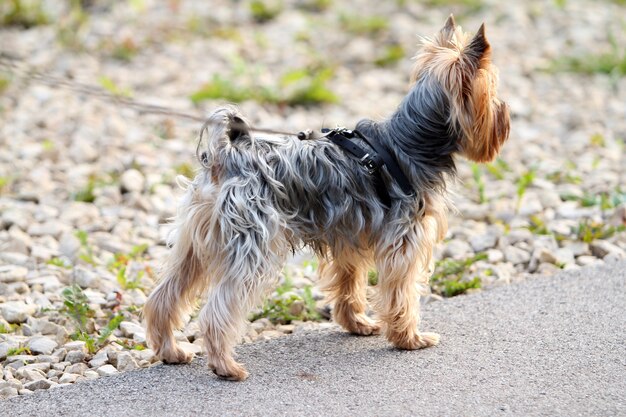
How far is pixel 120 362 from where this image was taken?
19.6 ft

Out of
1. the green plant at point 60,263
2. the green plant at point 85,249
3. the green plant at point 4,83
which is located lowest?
the green plant at point 60,263

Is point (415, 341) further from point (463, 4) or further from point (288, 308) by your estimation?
point (463, 4)

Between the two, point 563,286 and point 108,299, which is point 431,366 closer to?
point 563,286

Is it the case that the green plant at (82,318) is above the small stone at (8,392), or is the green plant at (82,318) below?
above

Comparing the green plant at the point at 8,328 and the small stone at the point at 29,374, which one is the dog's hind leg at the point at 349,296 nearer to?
the small stone at the point at 29,374

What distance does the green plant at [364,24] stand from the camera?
13.9 metres

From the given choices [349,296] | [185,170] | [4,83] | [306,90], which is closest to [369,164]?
[349,296]

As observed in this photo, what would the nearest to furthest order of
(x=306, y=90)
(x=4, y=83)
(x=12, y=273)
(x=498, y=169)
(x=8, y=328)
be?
(x=8, y=328) → (x=12, y=273) → (x=498, y=169) → (x=4, y=83) → (x=306, y=90)

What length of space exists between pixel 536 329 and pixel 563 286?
2.64 feet

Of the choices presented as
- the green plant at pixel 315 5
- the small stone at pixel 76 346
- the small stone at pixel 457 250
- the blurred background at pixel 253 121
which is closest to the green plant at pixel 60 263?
the blurred background at pixel 253 121

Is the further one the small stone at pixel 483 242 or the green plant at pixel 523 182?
the green plant at pixel 523 182

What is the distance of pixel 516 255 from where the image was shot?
7.73 meters

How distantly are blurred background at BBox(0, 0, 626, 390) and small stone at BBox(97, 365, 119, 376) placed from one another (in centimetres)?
33

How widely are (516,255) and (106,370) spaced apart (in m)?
3.54
